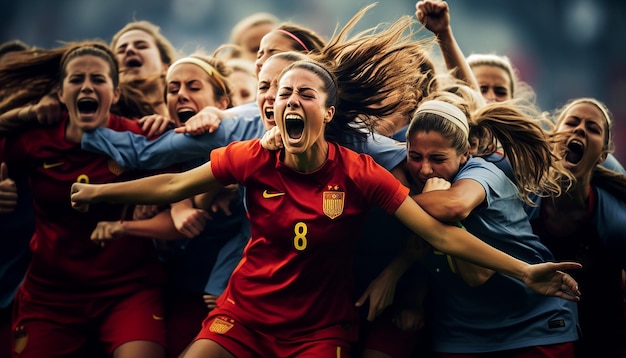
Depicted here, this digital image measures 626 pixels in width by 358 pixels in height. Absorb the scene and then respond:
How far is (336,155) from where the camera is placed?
3.12 m

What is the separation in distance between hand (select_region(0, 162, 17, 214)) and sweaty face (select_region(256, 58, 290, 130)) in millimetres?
1450

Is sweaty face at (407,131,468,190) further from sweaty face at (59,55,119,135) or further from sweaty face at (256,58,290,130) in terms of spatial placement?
sweaty face at (59,55,119,135)

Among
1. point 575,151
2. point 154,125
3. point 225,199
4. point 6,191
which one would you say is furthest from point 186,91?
point 575,151

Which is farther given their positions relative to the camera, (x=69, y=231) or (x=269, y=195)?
(x=69, y=231)

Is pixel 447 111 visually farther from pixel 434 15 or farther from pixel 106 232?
pixel 106 232

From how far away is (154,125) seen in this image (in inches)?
151

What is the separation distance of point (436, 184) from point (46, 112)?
2017 millimetres

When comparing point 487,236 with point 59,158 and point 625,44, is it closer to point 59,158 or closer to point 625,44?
point 59,158

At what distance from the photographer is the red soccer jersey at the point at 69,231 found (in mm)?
3736

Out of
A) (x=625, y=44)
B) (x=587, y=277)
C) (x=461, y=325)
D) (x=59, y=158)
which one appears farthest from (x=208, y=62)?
(x=625, y=44)

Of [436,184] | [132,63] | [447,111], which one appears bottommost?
[132,63]

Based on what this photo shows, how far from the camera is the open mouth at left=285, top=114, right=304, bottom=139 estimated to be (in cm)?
295

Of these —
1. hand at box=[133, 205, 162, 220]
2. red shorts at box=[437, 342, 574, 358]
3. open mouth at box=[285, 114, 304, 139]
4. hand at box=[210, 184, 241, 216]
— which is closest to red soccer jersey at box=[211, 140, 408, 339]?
open mouth at box=[285, 114, 304, 139]

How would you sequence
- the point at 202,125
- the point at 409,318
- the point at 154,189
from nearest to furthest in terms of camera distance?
the point at 154,189 < the point at 409,318 < the point at 202,125
